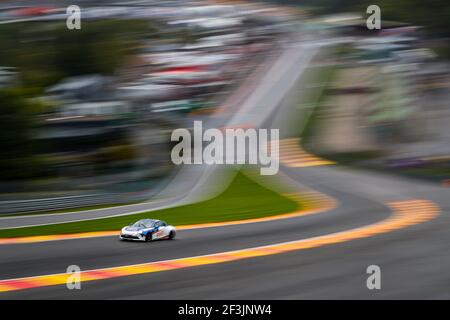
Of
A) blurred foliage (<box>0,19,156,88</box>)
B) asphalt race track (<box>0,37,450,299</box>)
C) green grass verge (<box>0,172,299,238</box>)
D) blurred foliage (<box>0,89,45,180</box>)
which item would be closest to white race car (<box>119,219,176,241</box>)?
asphalt race track (<box>0,37,450,299</box>)

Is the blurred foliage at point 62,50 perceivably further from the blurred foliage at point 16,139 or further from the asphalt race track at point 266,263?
the asphalt race track at point 266,263

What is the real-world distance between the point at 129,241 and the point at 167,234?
2.54ft

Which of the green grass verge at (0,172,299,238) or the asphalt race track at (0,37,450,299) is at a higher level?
the green grass verge at (0,172,299,238)

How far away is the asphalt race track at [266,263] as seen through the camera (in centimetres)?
1016

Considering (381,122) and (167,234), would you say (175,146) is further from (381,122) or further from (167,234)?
(167,234)

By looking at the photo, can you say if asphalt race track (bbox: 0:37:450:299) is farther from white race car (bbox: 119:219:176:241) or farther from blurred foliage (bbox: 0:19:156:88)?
blurred foliage (bbox: 0:19:156:88)

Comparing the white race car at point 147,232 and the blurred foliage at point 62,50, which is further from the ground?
the blurred foliage at point 62,50

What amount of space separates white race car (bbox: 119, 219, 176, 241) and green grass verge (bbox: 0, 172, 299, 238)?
3.51m

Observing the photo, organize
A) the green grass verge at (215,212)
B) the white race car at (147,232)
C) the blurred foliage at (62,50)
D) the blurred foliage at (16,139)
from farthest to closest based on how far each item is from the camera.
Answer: the blurred foliage at (62,50), the blurred foliage at (16,139), the green grass verge at (215,212), the white race car at (147,232)

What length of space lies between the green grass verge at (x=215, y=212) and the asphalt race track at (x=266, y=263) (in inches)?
102

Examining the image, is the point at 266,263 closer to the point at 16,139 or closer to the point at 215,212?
the point at 215,212

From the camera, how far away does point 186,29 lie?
6600 cm

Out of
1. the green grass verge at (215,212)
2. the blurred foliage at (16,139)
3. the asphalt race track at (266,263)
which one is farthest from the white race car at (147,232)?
the blurred foliage at (16,139)

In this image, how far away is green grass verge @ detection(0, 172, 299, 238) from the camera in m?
18.9
